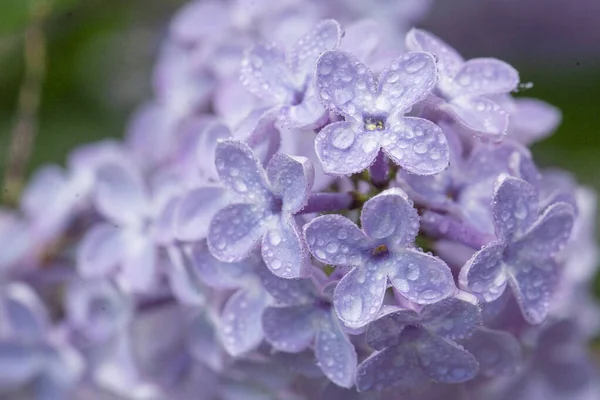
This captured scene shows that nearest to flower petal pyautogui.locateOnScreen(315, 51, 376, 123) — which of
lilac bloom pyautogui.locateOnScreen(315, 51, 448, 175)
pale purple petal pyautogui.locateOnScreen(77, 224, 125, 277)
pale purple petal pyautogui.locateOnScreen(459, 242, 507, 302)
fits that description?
lilac bloom pyautogui.locateOnScreen(315, 51, 448, 175)

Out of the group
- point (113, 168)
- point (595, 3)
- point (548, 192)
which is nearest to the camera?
point (548, 192)

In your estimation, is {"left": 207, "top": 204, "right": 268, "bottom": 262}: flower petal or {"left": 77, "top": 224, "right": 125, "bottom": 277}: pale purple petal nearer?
{"left": 207, "top": 204, "right": 268, "bottom": 262}: flower petal

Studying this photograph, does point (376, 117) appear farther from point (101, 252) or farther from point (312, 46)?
point (101, 252)

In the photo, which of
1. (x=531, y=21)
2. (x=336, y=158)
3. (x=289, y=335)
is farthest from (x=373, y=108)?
(x=531, y=21)

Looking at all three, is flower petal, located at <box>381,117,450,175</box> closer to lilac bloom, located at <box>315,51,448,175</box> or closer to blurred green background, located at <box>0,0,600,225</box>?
lilac bloom, located at <box>315,51,448,175</box>

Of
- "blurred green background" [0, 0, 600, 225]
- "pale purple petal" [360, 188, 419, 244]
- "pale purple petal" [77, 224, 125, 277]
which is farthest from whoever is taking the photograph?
"blurred green background" [0, 0, 600, 225]

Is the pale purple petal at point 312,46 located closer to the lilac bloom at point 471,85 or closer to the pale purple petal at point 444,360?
the lilac bloom at point 471,85

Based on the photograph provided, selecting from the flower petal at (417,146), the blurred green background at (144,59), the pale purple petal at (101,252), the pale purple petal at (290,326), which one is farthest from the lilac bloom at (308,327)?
the blurred green background at (144,59)

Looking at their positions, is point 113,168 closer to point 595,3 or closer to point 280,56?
point 280,56

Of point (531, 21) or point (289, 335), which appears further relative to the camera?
point (531, 21)
